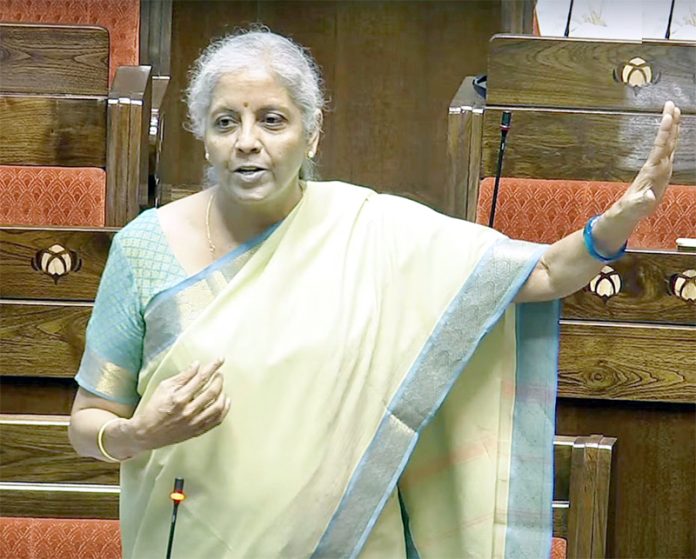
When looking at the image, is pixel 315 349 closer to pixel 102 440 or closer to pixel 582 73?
pixel 102 440

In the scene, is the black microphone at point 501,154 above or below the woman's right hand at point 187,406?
above

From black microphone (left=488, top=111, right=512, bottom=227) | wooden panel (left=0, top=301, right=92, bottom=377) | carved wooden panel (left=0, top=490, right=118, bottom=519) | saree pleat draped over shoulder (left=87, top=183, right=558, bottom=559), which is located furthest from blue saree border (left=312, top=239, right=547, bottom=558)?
wooden panel (left=0, top=301, right=92, bottom=377)

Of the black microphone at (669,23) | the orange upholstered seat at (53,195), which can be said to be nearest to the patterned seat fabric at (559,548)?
the orange upholstered seat at (53,195)

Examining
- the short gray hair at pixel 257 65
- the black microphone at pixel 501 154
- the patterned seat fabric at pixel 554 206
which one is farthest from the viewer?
the patterned seat fabric at pixel 554 206

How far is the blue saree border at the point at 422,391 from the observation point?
1.37 meters

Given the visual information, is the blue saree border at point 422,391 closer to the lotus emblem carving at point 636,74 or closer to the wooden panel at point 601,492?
the wooden panel at point 601,492

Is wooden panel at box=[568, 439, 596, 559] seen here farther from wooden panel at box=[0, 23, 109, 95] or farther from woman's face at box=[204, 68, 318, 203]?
wooden panel at box=[0, 23, 109, 95]

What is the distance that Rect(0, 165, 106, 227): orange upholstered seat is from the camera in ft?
A: 8.50

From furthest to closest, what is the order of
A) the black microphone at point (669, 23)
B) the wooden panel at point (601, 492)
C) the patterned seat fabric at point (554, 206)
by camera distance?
the black microphone at point (669, 23), the patterned seat fabric at point (554, 206), the wooden panel at point (601, 492)

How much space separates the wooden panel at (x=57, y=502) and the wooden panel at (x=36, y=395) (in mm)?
388

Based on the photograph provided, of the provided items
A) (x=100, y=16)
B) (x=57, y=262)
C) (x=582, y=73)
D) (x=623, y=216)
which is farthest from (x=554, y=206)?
(x=623, y=216)

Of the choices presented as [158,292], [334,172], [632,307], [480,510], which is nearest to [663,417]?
[632,307]

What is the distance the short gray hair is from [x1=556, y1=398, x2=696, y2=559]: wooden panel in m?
0.98

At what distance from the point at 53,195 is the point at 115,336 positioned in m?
1.27
